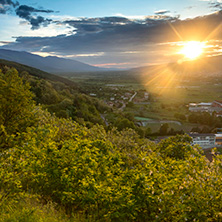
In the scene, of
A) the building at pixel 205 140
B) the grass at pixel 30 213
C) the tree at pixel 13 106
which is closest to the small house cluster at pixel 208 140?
the building at pixel 205 140

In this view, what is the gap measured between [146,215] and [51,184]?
3.71 metres

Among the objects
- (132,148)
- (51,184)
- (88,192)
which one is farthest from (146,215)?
(132,148)

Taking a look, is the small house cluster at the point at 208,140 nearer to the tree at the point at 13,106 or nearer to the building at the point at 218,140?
the building at the point at 218,140

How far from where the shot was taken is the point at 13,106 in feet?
37.5

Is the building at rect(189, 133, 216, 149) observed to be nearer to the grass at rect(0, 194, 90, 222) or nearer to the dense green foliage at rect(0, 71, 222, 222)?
the dense green foliage at rect(0, 71, 222, 222)

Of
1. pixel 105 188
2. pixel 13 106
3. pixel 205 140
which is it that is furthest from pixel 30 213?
pixel 205 140

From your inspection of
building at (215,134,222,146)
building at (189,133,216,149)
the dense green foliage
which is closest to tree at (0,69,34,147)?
the dense green foliage

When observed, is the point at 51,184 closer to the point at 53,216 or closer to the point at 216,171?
the point at 53,216

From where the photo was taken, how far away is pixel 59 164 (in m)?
8.23

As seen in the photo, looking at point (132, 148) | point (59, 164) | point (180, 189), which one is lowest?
point (132, 148)

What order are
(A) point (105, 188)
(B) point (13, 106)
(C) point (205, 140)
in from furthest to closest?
(C) point (205, 140)
(B) point (13, 106)
(A) point (105, 188)

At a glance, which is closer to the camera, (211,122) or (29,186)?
(29,186)

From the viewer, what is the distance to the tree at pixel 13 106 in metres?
11.1

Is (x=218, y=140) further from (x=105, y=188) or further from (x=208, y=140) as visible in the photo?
(x=105, y=188)
